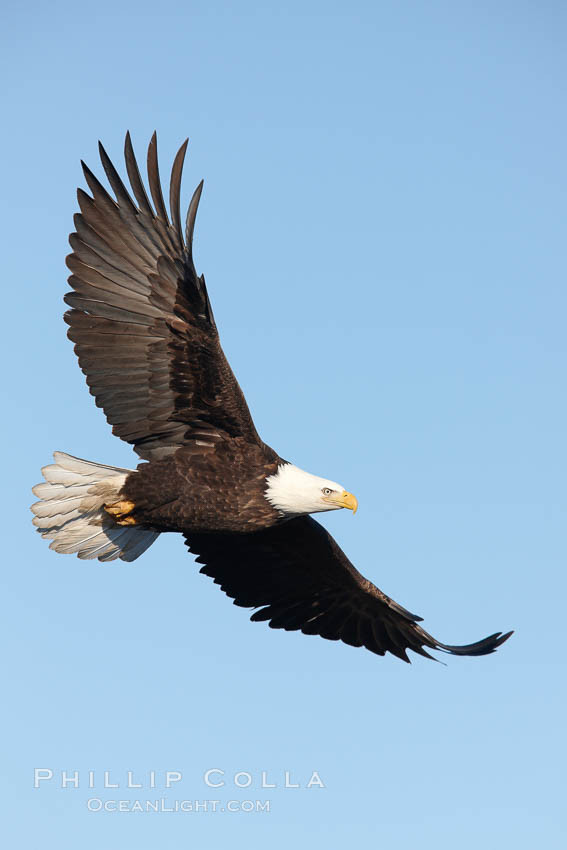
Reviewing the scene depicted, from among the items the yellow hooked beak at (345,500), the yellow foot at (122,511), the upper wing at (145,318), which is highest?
the upper wing at (145,318)

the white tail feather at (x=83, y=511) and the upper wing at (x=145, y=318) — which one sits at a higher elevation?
the upper wing at (x=145, y=318)

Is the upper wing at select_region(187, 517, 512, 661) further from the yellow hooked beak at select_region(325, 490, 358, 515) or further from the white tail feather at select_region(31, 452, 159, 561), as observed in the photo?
the yellow hooked beak at select_region(325, 490, 358, 515)

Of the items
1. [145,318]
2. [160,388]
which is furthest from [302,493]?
[145,318]

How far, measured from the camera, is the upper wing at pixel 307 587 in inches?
410

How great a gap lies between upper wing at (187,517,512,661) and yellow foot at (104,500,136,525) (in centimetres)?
143

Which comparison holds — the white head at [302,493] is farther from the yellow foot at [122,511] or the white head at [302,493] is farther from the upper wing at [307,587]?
the upper wing at [307,587]

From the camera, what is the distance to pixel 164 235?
885 centimetres

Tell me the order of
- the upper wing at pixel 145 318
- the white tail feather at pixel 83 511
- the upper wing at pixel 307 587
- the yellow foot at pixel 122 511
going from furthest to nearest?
the upper wing at pixel 307 587, the white tail feather at pixel 83 511, the yellow foot at pixel 122 511, the upper wing at pixel 145 318

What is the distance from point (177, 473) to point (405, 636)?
2.90 m

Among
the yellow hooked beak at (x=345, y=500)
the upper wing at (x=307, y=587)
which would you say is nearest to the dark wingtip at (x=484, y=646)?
the upper wing at (x=307, y=587)

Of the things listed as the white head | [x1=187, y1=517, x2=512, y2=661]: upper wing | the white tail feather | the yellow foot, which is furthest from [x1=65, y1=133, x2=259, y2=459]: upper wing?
[x1=187, y1=517, x2=512, y2=661]: upper wing

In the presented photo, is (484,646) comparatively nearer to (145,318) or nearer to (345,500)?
(345,500)

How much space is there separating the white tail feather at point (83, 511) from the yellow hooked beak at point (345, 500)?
1465mm

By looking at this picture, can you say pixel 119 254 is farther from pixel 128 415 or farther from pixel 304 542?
pixel 304 542
